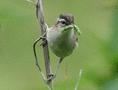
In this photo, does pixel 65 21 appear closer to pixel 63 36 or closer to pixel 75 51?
pixel 63 36

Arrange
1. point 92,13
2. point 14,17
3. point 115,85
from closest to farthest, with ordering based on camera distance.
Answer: point 115,85
point 14,17
point 92,13

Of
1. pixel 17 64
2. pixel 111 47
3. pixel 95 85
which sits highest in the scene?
pixel 111 47

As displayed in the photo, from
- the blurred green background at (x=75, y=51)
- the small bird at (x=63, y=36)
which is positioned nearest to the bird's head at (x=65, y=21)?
the small bird at (x=63, y=36)

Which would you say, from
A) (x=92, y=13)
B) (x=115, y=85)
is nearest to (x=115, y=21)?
(x=115, y=85)

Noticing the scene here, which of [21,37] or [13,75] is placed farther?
[21,37]

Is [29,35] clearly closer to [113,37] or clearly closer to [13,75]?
[13,75]

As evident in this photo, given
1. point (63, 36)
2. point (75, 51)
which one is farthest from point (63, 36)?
point (75, 51)

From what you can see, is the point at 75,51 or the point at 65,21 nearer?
the point at 65,21
